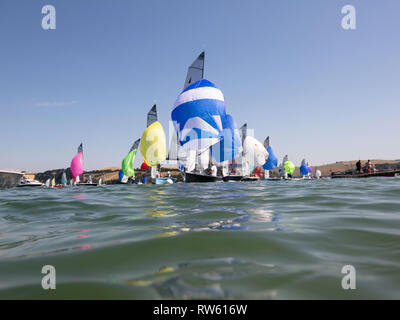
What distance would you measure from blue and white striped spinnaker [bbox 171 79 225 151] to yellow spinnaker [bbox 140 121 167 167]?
6302 mm

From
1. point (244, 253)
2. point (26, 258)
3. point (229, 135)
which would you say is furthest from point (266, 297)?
point (229, 135)

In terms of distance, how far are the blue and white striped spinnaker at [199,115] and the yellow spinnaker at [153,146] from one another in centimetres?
630

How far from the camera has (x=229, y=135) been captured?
33.8m

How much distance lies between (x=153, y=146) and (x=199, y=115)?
29.6 ft

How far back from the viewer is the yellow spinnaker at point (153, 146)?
100.0 ft

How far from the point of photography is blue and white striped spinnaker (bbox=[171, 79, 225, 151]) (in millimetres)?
23922

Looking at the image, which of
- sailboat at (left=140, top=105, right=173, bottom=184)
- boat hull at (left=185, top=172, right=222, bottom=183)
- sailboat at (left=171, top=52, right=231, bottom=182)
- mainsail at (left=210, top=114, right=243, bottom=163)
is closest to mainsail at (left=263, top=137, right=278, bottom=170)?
mainsail at (left=210, top=114, right=243, bottom=163)

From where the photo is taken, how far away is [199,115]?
2383 centimetres

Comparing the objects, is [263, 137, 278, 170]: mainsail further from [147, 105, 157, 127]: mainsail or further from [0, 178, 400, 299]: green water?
[0, 178, 400, 299]: green water

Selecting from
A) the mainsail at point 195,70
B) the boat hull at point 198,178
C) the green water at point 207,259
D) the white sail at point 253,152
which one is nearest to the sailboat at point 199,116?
the boat hull at point 198,178

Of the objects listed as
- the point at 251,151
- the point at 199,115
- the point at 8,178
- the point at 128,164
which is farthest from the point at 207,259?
the point at 251,151

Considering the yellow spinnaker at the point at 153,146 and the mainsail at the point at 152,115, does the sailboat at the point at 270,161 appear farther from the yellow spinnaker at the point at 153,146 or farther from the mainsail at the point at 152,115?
the yellow spinnaker at the point at 153,146

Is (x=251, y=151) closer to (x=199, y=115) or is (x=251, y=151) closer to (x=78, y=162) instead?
(x=199, y=115)
